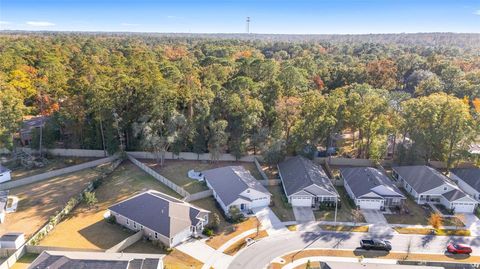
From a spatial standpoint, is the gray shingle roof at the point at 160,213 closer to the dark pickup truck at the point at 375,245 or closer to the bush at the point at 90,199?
the bush at the point at 90,199

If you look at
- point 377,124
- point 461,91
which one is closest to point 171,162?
point 377,124

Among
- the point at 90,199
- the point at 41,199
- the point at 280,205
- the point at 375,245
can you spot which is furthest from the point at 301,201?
the point at 41,199

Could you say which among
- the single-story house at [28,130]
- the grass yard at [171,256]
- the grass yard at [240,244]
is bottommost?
the grass yard at [171,256]

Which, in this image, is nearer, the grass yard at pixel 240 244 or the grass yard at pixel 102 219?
the grass yard at pixel 240 244

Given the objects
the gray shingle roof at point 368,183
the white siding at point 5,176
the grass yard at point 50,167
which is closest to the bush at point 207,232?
the gray shingle roof at point 368,183

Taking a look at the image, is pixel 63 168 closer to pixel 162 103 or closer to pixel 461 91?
pixel 162 103

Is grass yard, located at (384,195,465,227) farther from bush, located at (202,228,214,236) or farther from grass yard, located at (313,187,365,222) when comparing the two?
bush, located at (202,228,214,236)

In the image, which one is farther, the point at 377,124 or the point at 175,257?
the point at 377,124
